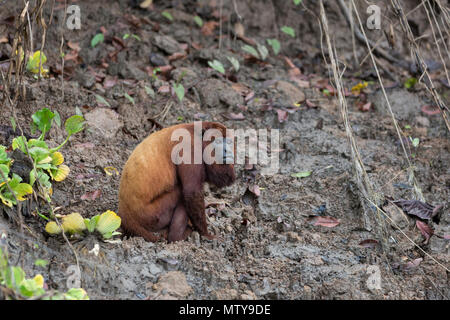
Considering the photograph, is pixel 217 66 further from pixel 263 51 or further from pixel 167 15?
pixel 167 15

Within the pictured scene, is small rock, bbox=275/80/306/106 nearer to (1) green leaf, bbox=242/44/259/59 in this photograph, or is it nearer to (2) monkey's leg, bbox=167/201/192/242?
(1) green leaf, bbox=242/44/259/59

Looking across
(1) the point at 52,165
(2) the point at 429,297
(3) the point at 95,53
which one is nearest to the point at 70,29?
(3) the point at 95,53

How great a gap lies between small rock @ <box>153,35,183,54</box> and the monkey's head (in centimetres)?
307

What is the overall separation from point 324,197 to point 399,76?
10.4 feet

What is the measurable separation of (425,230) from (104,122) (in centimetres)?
352

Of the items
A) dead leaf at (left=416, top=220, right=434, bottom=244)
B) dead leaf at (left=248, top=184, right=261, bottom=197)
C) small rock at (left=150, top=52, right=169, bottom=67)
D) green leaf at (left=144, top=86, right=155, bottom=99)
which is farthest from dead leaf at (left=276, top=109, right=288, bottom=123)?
dead leaf at (left=416, top=220, right=434, bottom=244)

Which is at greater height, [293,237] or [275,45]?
[275,45]

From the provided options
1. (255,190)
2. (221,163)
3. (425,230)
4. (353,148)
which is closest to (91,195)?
(221,163)

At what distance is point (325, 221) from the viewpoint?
524cm

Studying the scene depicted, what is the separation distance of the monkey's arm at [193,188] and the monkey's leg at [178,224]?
5cm

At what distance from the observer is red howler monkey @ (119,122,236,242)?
4.54 meters

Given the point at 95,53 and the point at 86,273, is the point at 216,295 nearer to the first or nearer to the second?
the point at 86,273

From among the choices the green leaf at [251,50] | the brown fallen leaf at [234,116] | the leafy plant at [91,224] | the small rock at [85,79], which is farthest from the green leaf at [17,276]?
the green leaf at [251,50]

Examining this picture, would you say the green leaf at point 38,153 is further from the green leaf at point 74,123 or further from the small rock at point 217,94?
the small rock at point 217,94
